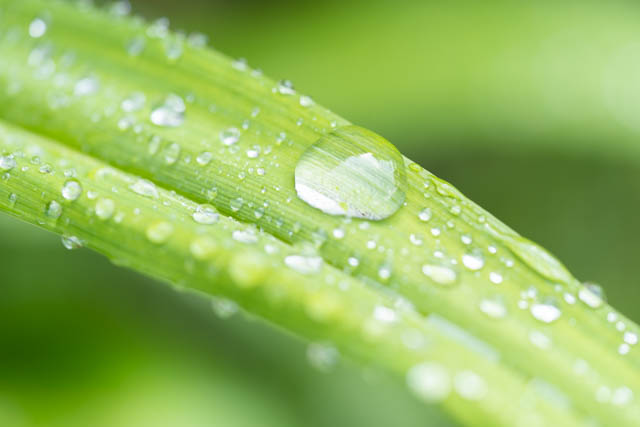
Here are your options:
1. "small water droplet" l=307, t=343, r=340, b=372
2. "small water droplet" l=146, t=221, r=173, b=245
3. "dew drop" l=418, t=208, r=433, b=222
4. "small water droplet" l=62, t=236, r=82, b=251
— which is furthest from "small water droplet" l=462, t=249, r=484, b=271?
"small water droplet" l=62, t=236, r=82, b=251

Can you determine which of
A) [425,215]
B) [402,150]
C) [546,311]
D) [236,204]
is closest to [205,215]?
[236,204]

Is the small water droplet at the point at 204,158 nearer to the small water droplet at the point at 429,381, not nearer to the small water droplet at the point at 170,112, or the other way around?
the small water droplet at the point at 170,112

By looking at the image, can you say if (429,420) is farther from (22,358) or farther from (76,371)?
(22,358)

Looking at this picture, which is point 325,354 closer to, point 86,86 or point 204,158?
Result: point 204,158

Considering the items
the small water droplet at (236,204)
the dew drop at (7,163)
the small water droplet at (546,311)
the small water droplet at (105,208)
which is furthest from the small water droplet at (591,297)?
the dew drop at (7,163)

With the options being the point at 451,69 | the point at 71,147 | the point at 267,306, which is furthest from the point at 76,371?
the point at 451,69
